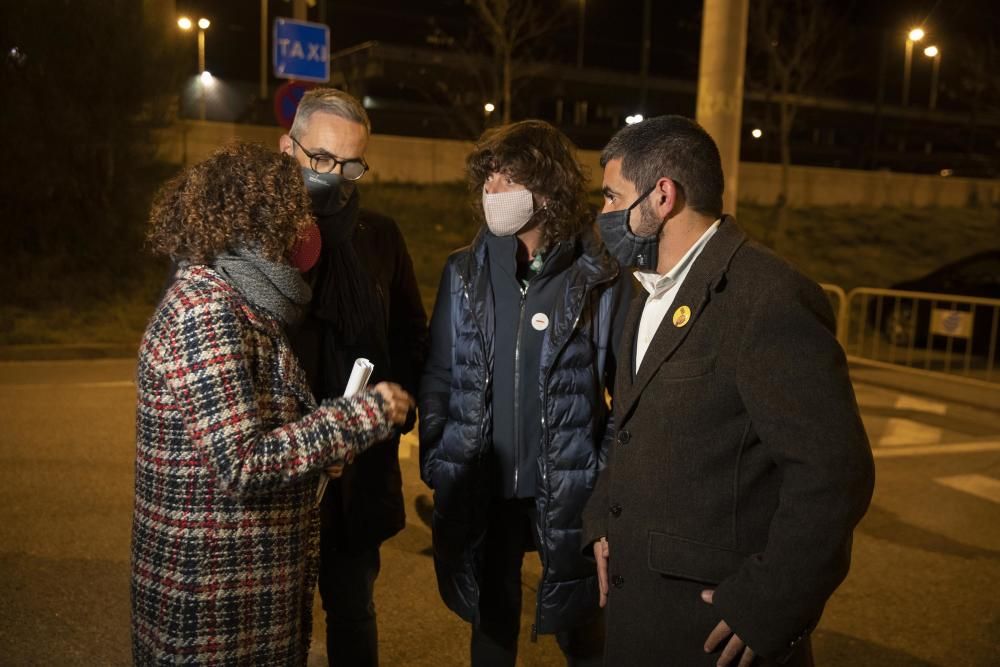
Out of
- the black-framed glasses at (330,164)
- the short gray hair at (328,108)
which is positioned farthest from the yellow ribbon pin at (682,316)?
the short gray hair at (328,108)

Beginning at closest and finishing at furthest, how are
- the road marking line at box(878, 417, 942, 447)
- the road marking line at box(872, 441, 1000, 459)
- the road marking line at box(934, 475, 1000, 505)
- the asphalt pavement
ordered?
the asphalt pavement, the road marking line at box(934, 475, 1000, 505), the road marking line at box(872, 441, 1000, 459), the road marking line at box(878, 417, 942, 447)

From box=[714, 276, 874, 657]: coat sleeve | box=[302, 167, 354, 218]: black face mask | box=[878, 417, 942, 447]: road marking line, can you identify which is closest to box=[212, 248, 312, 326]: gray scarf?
box=[302, 167, 354, 218]: black face mask

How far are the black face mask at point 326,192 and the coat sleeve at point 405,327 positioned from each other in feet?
1.21

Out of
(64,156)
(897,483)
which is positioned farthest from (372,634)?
(64,156)

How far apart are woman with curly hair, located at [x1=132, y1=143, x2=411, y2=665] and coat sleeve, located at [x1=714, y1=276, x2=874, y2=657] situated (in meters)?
0.87

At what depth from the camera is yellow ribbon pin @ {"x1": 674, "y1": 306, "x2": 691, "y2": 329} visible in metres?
2.01

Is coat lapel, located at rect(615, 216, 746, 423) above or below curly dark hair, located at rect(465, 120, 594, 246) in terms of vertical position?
below

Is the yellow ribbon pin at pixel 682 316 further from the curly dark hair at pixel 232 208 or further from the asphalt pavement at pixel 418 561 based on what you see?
the asphalt pavement at pixel 418 561

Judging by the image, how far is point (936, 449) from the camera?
738 cm

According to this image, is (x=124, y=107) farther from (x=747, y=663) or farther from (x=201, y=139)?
(x=747, y=663)

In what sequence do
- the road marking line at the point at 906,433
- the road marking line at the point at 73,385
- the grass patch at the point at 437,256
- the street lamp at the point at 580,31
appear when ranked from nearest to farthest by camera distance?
the road marking line at the point at 906,433 < the road marking line at the point at 73,385 < the grass patch at the point at 437,256 < the street lamp at the point at 580,31

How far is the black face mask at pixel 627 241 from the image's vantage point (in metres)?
2.25

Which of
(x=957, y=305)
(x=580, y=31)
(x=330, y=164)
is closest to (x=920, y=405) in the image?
(x=957, y=305)

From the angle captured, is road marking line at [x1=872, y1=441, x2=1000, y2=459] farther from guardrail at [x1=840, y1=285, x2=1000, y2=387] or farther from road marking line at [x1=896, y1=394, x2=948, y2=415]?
guardrail at [x1=840, y1=285, x2=1000, y2=387]
